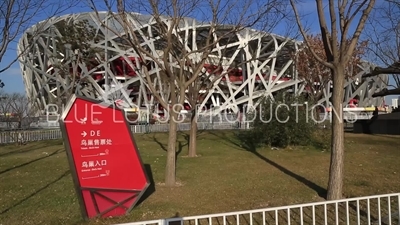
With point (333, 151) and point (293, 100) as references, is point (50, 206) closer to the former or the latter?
point (333, 151)

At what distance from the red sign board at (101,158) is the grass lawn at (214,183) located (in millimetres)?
297

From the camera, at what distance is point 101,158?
6422 mm

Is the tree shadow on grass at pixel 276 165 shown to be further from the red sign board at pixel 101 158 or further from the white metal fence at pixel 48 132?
the white metal fence at pixel 48 132

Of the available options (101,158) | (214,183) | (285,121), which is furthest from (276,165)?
(101,158)

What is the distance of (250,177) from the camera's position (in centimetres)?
991

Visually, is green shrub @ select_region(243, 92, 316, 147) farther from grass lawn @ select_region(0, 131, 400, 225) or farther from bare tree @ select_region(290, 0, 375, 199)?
bare tree @ select_region(290, 0, 375, 199)

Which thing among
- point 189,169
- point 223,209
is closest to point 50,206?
point 223,209

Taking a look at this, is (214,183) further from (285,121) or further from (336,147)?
(285,121)

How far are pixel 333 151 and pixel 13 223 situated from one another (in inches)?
222

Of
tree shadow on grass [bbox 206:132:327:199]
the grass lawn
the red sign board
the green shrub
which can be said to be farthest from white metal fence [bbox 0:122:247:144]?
the red sign board

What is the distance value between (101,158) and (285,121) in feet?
35.8

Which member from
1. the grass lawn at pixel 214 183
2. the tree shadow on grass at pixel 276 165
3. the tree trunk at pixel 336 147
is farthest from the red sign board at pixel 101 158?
the tree shadow on grass at pixel 276 165

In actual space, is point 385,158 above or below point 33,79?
below

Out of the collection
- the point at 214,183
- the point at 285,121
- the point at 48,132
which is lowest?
the point at 214,183
